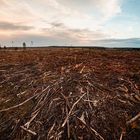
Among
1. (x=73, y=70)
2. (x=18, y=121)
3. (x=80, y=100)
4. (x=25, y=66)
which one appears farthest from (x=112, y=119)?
(x=25, y=66)

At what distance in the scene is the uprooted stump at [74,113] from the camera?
6.09 meters

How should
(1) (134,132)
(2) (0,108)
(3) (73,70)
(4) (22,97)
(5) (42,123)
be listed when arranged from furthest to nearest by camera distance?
(3) (73,70) → (4) (22,97) → (2) (0,108) → (5) (42,123) → (1) (134,132)

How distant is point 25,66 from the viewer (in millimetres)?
11664

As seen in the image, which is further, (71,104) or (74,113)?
(71,104)

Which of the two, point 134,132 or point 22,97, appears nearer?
point 134,132

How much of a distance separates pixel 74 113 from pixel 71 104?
1.54 ft

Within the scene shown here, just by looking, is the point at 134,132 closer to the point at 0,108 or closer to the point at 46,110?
the point at 46,110

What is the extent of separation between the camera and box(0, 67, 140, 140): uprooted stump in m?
6.09

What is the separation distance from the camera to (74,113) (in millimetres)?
6711

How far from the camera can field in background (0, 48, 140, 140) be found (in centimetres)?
615

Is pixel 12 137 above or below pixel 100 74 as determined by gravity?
below

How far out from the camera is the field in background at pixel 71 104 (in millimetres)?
6154

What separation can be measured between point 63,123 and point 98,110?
3.94 ft

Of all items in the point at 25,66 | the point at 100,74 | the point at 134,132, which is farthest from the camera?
the point at 25,66
